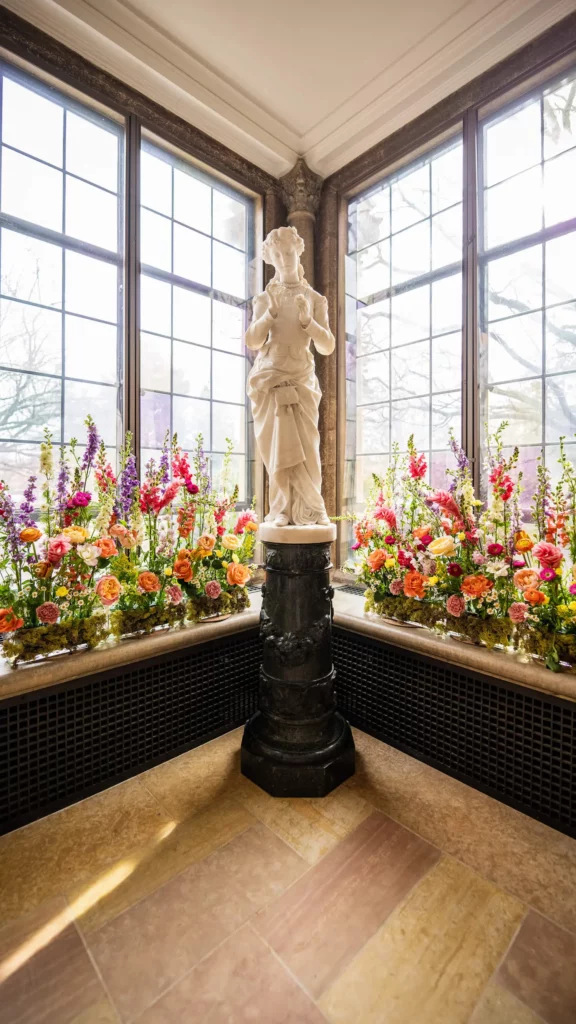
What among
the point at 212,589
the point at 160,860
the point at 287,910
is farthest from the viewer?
the point at 212,589

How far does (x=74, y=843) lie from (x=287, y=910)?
2.91 ft

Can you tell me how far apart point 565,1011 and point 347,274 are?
442 cm

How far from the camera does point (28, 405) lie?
2918 mm

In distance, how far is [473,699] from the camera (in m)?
2.21

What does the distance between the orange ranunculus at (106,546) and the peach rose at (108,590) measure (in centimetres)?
11

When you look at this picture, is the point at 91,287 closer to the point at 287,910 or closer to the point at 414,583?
the point at 414,583

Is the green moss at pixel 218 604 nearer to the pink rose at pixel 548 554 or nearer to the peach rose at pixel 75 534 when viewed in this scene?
the peach rose at pixel 75 534

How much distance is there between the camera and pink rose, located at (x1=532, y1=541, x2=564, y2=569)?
76.7 inches

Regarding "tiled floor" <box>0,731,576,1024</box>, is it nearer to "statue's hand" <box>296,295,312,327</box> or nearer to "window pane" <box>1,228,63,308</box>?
"statue's hand" <box>296,295,312,327</box>

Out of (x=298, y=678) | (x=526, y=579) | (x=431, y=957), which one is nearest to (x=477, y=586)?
(x=526, y=579)

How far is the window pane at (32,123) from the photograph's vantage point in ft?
9.39

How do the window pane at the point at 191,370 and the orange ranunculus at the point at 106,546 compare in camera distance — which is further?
the window pane at the point at 191,370

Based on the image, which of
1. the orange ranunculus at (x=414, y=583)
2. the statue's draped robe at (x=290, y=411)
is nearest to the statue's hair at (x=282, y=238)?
the statue's draped robe at (x=290, y=411)

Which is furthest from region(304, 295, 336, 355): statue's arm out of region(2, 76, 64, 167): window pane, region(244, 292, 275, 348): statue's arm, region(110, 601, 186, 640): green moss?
region(2, 76, 64, 167): window pane
